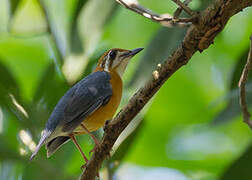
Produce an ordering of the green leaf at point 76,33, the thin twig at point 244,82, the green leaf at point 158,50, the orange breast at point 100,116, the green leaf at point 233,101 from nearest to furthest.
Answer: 1. the thin twig at point 244,82
2. the green leaf at point 233,101
3. the orange breast at point 100,116
4. the green leaf at point 158,50
5. the green leaf at point 76,33

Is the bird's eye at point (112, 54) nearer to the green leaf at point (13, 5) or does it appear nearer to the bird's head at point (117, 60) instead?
the bird's head at point (117, 60)

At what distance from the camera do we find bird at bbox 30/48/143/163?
442 centimetres

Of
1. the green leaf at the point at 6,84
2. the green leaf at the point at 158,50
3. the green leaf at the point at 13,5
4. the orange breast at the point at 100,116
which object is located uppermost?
the green leaf at the point at 13,5

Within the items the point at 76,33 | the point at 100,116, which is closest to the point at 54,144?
the point at 100,116

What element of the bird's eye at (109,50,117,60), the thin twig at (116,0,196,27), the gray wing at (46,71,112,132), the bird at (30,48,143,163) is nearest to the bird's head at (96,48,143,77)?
the bird's eye at (109,50,117,60)

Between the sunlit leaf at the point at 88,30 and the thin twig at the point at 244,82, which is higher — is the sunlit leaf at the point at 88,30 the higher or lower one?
the lower one

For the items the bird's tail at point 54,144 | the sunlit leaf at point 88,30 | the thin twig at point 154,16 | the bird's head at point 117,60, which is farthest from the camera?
the bird's head at point 117,60

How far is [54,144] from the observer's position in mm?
4586

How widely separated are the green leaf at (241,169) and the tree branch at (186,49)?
1156 mm

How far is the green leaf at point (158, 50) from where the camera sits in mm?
5055

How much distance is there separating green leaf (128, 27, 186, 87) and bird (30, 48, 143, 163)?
0.94 ft

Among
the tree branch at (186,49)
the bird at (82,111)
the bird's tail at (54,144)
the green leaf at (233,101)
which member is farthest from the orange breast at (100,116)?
the tree branch at (186,49)

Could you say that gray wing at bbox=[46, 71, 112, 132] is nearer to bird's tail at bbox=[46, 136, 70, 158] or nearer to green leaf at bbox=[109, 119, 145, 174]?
bird's tail at bbox=[46, 136, 70, 158]

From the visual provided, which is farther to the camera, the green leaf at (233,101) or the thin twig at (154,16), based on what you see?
the green leaf at (233,101)
